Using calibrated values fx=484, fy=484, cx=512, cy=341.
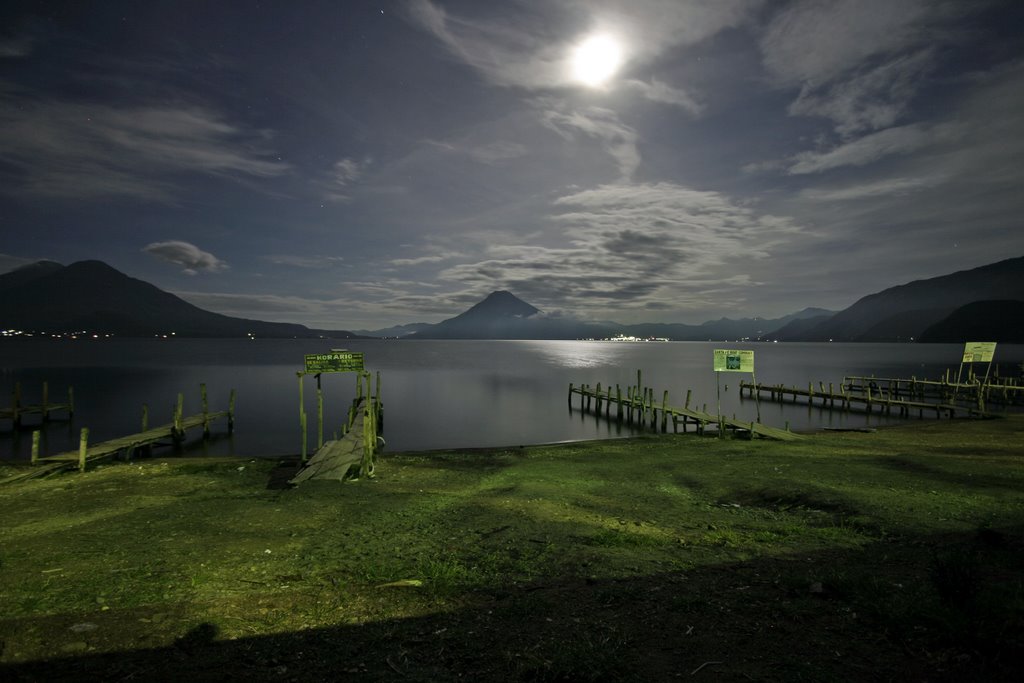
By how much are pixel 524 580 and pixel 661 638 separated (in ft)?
8.68

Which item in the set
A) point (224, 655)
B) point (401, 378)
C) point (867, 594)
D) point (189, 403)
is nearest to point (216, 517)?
point (224, 655)

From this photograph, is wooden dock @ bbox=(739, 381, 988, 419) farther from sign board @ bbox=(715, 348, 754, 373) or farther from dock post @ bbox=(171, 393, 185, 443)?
dock post @ bbox=(171, 393, 185, 443)

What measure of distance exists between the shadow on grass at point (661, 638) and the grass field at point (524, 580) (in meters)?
0.03

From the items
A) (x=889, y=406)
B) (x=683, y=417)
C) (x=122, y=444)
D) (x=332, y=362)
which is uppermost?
(x=332, y=362)

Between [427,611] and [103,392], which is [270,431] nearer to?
[427,611]

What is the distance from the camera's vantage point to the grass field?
5855 mm

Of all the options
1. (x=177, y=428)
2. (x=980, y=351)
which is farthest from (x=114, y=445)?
(x=980, y=351)

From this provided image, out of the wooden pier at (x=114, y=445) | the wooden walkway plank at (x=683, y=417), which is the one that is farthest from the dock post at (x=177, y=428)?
the wooden walkway plank at (x=683, y=417)

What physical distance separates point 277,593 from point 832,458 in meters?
19.7

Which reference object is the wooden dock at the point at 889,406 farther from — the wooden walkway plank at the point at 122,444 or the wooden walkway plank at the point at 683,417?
the wooden walkway plank at the point at 122,444

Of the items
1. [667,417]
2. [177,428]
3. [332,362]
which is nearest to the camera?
[332,362]

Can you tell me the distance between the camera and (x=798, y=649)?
600cm

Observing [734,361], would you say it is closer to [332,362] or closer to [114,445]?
[332,362]

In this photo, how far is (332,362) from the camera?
61.4 ft
